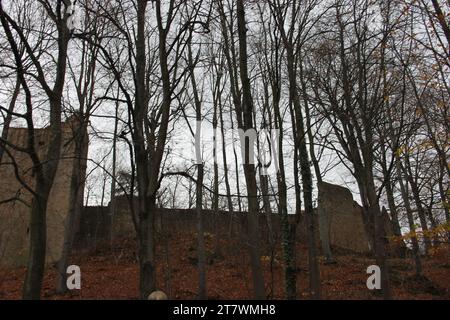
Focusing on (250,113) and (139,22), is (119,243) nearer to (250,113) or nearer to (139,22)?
(250,113)

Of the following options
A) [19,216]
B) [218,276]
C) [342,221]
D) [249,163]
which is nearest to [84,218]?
[19,216]

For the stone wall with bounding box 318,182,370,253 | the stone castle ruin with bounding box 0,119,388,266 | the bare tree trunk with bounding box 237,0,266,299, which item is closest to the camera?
the bare tree trunk with bounding box 237,0,266,299

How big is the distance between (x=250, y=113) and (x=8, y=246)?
42.8ft

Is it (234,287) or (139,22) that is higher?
(139,22)

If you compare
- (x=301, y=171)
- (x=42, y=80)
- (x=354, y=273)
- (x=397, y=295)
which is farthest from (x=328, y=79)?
(x=354, y=273)

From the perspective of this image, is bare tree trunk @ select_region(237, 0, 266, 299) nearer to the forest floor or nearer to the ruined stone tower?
the forest floor

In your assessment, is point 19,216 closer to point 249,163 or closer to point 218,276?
point 218,276

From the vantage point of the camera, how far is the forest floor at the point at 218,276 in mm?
10953

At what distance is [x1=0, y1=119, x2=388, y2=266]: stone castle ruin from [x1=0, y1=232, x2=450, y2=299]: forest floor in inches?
44.6

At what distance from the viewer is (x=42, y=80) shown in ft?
17.9

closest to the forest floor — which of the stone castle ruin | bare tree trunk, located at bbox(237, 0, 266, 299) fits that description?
the stone castle ruin

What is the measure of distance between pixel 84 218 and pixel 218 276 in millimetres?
9214

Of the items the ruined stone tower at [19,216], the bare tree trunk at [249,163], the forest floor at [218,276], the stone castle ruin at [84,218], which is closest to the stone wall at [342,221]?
the stone castle ruin at [84,218]

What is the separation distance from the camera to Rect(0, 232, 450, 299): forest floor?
11.0 m
